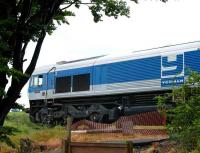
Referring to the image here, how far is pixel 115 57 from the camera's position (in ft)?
93.5

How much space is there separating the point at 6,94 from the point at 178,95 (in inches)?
134

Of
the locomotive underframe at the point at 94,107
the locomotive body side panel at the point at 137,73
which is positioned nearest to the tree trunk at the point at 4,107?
the locomotive body side panel at the point at 137,73

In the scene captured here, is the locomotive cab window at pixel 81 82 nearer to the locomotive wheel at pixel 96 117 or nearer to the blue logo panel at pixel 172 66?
the locomotive wheel at pixel 96 117

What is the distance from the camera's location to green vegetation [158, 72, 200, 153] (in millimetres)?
7668

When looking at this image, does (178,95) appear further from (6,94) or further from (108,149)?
(6,94)

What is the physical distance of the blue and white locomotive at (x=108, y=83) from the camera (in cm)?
2491

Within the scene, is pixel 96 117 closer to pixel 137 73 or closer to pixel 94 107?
pixel 94 107

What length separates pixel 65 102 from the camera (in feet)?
104

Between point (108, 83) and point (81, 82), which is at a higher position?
point (81, 82)

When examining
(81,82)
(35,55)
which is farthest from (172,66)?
(35,55)

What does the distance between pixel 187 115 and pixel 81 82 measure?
74.9 feet

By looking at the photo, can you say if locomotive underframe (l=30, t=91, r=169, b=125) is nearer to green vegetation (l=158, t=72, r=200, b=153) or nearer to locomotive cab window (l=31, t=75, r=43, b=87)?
locomotive cab window (l=31, t=75, r=43, b=87)

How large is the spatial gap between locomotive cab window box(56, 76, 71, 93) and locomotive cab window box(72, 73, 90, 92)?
536 mm

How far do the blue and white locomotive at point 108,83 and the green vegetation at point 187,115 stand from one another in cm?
1378
